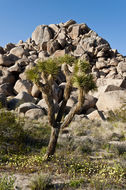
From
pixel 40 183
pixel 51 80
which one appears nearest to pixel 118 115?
pixel 51 80

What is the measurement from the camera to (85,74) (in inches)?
250

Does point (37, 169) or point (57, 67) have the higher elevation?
point (57, 67)

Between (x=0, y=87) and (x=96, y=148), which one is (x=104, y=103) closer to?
(x=96, y=148)

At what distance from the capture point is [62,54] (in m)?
33.7

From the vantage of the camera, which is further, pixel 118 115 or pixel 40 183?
pixel 118 115

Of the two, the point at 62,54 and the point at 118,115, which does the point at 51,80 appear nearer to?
the point at 118,115

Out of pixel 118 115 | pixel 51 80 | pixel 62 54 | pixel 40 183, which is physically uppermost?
pixel 62 54

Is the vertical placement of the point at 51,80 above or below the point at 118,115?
below

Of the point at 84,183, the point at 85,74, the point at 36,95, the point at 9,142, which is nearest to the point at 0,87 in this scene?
the point at 36,95

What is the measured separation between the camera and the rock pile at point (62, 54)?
19.0 m

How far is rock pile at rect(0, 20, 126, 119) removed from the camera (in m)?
19.0

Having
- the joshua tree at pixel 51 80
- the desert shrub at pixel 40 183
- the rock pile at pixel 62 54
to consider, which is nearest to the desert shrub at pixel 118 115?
the rock pile at pixel 62 54

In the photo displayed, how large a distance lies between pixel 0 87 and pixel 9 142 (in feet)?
52.1

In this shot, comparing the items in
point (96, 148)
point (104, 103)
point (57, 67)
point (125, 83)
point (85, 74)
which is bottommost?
point (96, 148)
